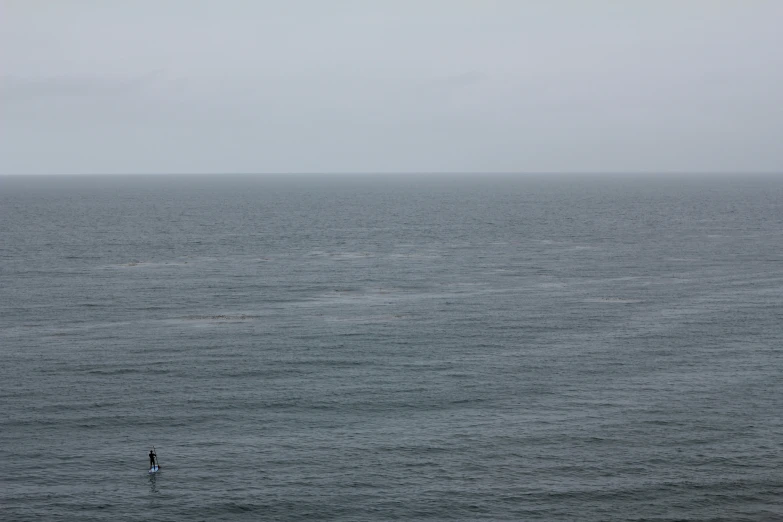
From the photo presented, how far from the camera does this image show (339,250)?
18488 cm

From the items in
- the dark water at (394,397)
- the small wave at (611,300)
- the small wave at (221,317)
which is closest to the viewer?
the dark water at (394,397)

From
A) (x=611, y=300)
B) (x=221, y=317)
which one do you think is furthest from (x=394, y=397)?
(x=611, y=300)

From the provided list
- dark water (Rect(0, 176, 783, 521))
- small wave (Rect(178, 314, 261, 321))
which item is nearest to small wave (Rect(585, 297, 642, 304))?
dark water (Rect(0, 176, 783, 521))

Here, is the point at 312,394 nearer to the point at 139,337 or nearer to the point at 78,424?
the point at 78,424

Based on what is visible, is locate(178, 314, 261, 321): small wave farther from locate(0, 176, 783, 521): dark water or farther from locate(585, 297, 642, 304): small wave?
locate(585, 297, 642, 304): small wave

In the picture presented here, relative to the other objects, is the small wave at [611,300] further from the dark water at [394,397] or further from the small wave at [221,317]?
the small wave at [221,317]

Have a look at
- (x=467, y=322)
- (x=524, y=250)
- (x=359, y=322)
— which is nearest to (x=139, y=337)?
(x=359, y=322)

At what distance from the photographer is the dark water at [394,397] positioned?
6262 cm

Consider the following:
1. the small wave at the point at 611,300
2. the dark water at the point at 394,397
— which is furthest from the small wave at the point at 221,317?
the small wave at the point at 611,300

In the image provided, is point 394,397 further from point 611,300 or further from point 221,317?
point 611,300

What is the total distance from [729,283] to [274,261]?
80.3 m

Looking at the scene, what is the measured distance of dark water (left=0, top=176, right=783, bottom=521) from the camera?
62.6 m

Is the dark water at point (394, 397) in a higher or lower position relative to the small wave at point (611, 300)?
lower

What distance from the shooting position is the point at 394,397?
82438mm
